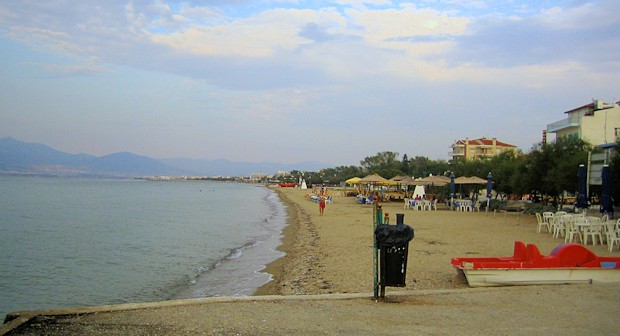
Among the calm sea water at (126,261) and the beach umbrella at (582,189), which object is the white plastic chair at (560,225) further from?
the calm sea water at (126,261)

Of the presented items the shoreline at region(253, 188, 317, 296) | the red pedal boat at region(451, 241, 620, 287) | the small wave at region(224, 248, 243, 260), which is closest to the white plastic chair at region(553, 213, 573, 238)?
the red pedal boat at region(451, 241, 620, 287)

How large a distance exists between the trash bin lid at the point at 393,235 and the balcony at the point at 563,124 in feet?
143

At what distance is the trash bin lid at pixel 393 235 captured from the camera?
6.86 metres

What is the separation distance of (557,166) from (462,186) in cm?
1700

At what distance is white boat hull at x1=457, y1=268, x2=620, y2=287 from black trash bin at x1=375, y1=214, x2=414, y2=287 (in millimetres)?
1793

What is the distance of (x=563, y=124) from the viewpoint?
157 feet

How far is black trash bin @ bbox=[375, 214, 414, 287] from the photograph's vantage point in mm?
6871

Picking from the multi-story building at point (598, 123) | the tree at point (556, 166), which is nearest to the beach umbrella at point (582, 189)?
the tree at point (556, 166)

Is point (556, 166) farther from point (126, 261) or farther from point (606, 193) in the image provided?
point (126, 261)

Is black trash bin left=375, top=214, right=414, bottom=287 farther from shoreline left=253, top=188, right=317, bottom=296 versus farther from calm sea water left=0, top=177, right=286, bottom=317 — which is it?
calm sea water left=0, top=177, right=286, bottom=317

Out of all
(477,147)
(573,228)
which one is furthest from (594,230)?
(477,147)

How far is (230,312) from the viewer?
6.14 metres

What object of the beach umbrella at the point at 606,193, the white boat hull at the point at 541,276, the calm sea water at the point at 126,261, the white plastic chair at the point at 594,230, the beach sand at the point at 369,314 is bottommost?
the calm sea water at the point at 126,261

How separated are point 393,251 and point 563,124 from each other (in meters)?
46.7
